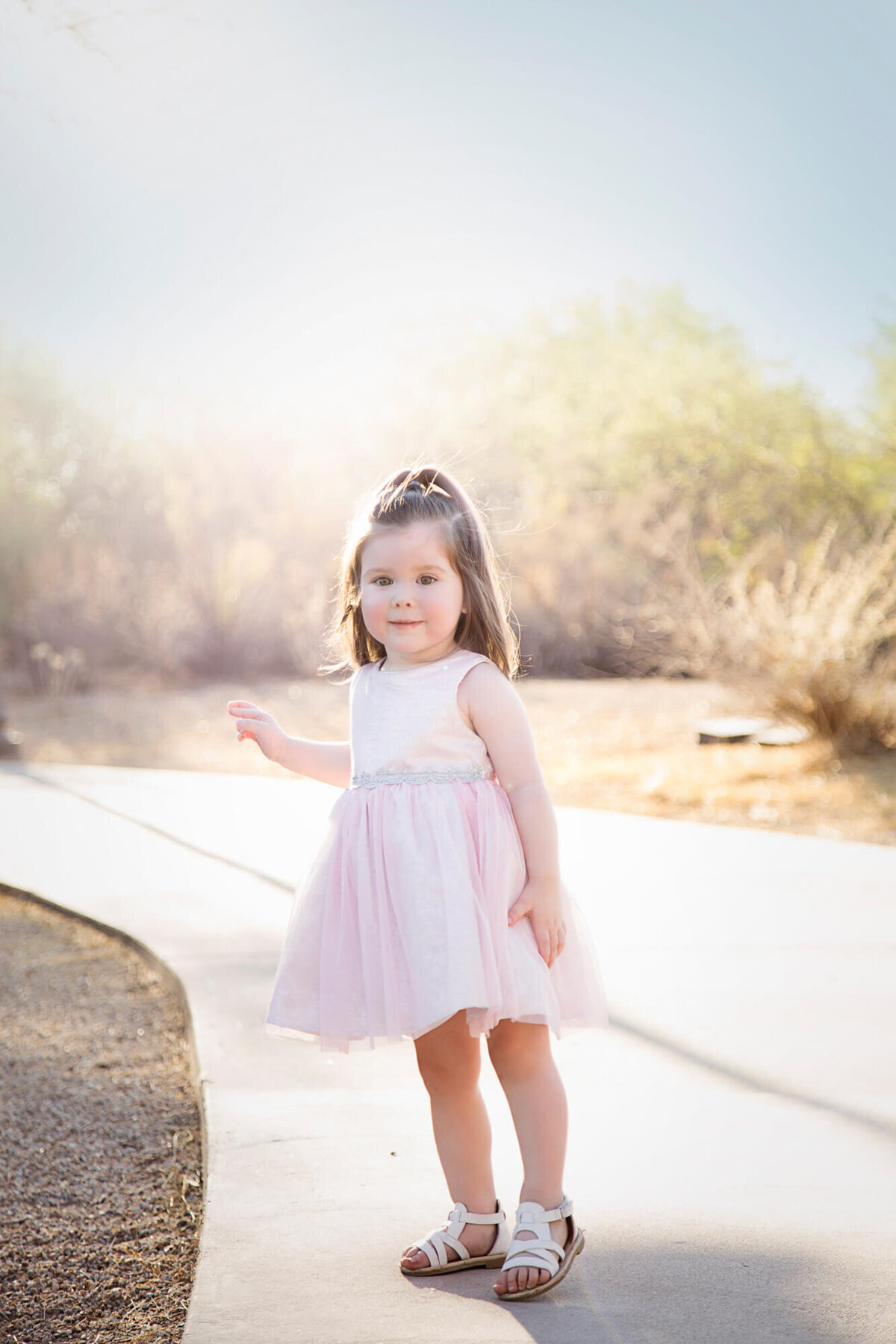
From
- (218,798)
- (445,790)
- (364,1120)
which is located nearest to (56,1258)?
(364,1120)

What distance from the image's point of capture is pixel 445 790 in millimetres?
2164

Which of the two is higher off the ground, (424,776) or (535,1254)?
(424,776)

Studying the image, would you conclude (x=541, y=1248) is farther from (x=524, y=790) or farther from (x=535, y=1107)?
(x=524, y=790)

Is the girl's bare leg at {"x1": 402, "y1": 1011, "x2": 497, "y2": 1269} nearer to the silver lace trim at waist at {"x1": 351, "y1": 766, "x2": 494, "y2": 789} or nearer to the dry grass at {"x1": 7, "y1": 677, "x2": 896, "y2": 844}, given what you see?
the silver lace trim at waist at {"x1": 351, "y1": 766, "x2": 494, "y2": 789}

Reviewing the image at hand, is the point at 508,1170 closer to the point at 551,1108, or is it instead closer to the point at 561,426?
the point at 551,1108

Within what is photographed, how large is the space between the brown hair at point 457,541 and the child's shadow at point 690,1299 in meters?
1.02

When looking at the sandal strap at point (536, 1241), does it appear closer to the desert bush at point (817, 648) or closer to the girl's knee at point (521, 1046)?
the girl's knee at point (521, 1046)

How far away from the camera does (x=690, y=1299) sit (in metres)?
2.02

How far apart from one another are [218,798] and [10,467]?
22.6 m

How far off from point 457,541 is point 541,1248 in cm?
118

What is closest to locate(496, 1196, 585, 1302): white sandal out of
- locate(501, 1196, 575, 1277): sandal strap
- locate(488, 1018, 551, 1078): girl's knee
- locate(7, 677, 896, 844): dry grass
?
locate(501, 1196, 575, 1277): sandal strap

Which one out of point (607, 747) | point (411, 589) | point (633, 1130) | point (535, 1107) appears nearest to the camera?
point (535, 1107)

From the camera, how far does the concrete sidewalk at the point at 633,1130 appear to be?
2.00m

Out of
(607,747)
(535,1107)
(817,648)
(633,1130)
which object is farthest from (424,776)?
(607,747)
